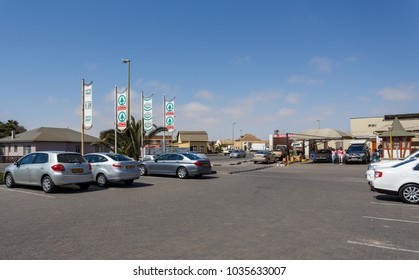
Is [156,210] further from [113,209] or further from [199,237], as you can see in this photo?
[199,237]

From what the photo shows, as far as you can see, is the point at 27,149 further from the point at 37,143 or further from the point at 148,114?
the point at 148,114

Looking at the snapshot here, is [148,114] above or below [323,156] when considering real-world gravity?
above

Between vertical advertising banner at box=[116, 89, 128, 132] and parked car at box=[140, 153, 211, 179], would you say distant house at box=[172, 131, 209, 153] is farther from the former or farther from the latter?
parked car at box=[140, 153, 211, 179]

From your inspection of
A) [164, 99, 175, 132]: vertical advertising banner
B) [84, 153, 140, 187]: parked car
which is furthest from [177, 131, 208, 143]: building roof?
[84, 153, 140, 187]: parked car

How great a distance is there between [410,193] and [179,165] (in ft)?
36.4

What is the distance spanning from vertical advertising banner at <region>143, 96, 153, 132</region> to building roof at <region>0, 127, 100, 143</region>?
812 inches

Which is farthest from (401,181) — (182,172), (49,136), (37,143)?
(49,136)

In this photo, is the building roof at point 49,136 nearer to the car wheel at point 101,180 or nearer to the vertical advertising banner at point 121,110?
the vertical advertising banner at point 121,110

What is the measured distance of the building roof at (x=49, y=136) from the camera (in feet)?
137

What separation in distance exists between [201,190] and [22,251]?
855 cm

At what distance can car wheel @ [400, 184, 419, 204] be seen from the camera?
34.3 feet

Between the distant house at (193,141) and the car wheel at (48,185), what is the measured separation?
68420mm

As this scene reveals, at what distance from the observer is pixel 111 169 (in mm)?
14109
